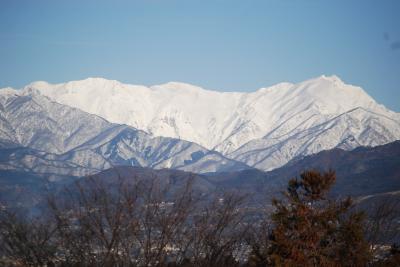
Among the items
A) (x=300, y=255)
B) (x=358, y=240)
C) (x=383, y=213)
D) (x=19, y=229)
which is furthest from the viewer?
(x=383, y=213)

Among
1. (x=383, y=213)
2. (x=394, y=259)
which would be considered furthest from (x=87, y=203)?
(x=383, y=213)

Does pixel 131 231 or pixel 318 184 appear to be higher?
pixel 318 184

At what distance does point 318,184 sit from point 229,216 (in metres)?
4.95

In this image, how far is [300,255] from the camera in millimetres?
32219

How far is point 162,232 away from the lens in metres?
30.2

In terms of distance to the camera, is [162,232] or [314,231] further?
[314,231]

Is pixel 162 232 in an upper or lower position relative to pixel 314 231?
lower

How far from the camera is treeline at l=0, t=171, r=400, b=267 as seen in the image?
→ 3020cm

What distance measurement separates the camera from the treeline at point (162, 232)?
30.2m

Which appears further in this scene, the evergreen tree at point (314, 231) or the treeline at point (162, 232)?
the evergreen tree at point (314, 231)

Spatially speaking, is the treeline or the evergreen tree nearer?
the treeline

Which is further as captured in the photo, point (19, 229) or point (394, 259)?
point (394, 259)

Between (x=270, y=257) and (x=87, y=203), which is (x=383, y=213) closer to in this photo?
(x=270, y=257)

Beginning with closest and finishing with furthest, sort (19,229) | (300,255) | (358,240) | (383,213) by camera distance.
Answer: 1. (19,229)
2. (300,255)
3. (358,240)
4. (383,213)
